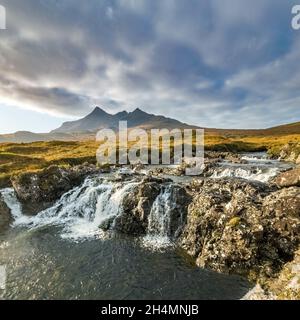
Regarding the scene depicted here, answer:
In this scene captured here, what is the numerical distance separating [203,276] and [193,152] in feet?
256

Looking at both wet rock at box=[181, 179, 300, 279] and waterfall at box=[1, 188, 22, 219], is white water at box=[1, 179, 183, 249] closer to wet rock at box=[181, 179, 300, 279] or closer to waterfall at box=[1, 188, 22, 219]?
waterfall at box=[1, 188, 22, 219]

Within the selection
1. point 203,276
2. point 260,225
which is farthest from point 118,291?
point 260,225

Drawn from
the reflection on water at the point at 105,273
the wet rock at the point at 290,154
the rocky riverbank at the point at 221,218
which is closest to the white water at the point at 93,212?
the rocky riverbank at the point at 221,218

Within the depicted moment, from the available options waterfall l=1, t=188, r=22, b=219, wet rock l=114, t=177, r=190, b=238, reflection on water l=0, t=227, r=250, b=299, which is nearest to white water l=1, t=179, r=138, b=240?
waterfall l=1, t=188, r=22, b=219

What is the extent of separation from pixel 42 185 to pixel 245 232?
116 ft

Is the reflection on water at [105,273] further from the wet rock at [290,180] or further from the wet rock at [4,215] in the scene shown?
the wet rock at [290,180]

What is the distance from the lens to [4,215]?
40.2 m

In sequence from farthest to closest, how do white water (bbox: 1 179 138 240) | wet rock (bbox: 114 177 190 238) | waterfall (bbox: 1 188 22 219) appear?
waterfall (bbox: 1 188 22 219)
white water (bbox: 1 179 138 240)
wet rock (bbox: 114 177 190 238)

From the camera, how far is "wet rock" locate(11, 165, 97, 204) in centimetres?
4550

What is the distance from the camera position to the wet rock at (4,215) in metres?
37.9

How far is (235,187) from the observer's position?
32500mm

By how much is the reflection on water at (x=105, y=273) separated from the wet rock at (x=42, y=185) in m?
14.8

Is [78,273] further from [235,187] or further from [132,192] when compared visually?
[235,187]

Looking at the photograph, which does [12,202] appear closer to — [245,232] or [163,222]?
[163,222]
